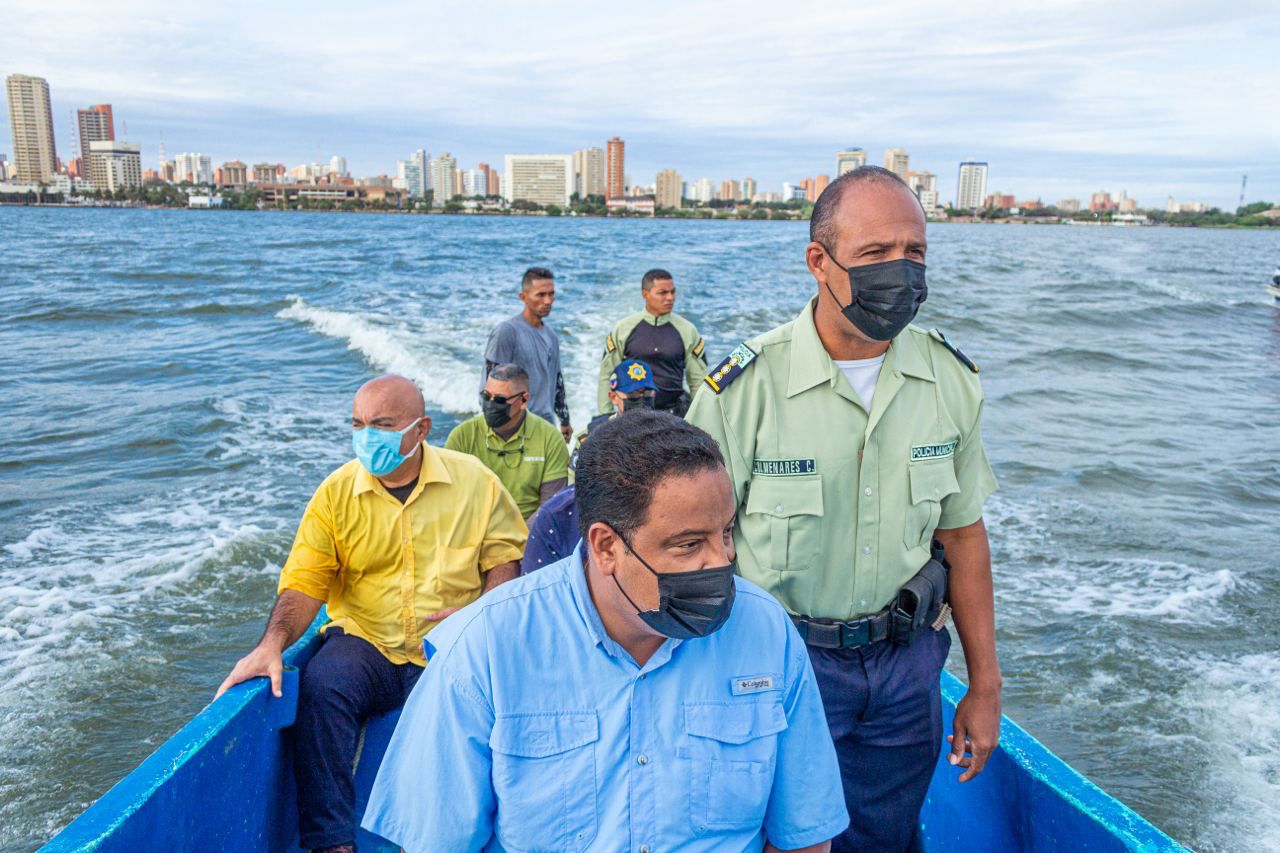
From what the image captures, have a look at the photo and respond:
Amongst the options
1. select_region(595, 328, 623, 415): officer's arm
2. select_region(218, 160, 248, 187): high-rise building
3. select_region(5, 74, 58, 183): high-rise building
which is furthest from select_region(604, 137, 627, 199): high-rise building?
select_region(595, 328, 623, 415): officer's arm

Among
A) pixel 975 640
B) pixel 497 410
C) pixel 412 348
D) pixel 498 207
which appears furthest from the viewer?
pixel 498 207

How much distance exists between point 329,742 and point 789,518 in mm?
1959

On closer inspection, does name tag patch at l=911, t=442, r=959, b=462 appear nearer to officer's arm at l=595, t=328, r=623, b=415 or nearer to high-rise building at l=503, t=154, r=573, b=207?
officer's arm at l=595, t=328, r=623, b=415

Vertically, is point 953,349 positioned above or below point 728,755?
above

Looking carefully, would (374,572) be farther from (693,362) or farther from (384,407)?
(693,362)

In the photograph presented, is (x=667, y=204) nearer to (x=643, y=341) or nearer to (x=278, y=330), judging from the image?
(x=278, y=330)

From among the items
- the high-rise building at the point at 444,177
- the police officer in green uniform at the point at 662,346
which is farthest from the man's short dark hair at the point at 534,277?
the high-rise building at the point at 444,177

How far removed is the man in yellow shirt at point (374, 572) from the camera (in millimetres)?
3350

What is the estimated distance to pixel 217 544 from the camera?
7.90 meters

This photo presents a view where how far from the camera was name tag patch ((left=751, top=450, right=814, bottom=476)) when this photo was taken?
2426 millimetres

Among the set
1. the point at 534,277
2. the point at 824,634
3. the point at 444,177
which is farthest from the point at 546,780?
the point at 444,177

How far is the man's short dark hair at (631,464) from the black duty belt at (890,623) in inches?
32.2

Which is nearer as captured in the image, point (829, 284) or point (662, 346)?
point (829, 284)

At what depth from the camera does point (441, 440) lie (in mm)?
11008
